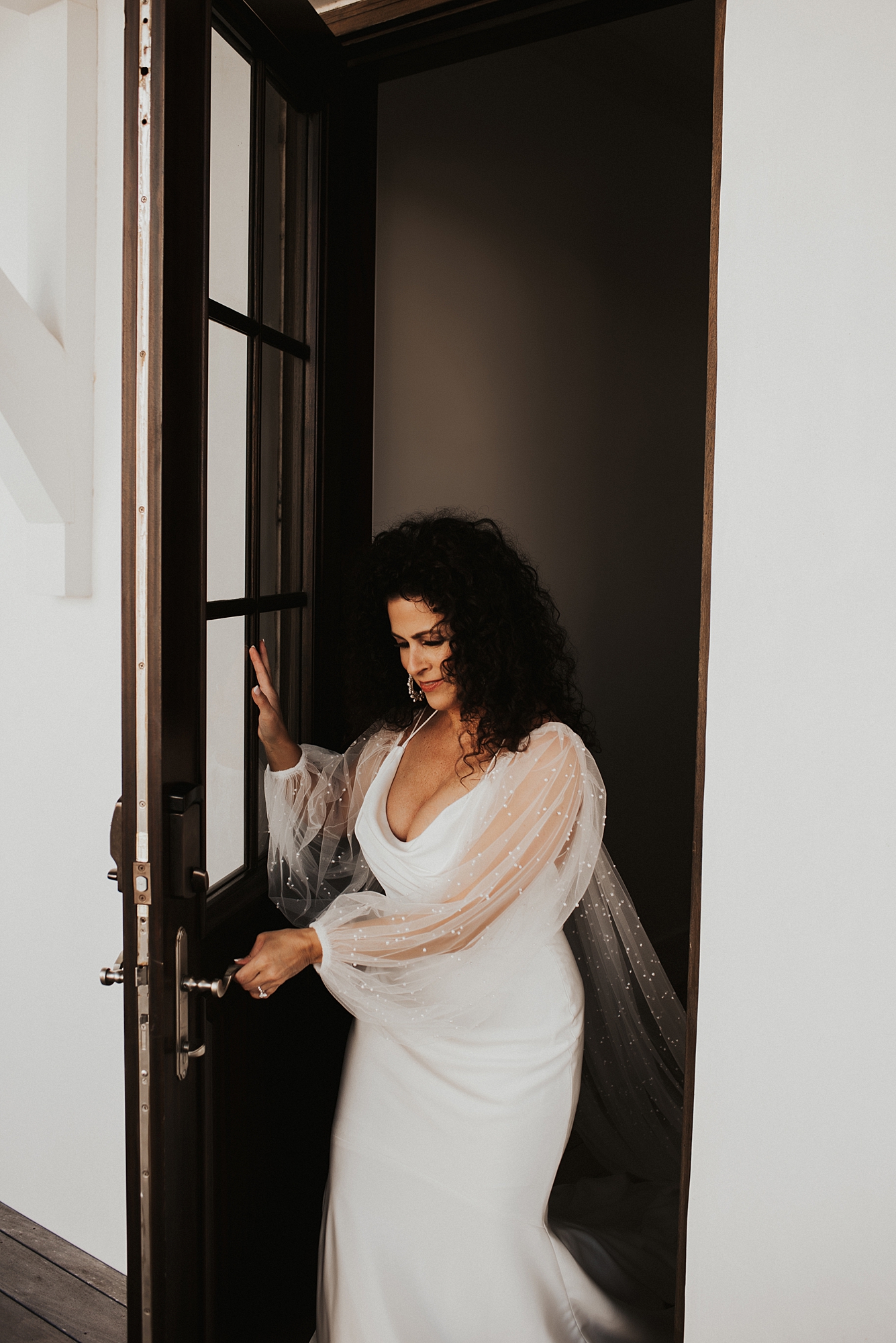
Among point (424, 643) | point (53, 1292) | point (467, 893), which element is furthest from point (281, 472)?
point (53, 1292)

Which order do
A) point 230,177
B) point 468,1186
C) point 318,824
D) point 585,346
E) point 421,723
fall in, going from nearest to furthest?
point 230,177 → point 468,1186 → point 318,824 → point 421,723 → point 585,346

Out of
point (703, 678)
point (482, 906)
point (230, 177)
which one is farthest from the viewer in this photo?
point (482, 906)

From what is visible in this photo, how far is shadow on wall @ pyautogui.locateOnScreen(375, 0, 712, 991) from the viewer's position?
9.28 feet

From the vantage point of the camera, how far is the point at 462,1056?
1.76 m

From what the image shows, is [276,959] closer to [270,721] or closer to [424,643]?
Result: [270,721]

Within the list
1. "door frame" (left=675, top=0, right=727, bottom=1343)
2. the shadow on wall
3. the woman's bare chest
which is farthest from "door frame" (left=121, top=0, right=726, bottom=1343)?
the shadow on wall

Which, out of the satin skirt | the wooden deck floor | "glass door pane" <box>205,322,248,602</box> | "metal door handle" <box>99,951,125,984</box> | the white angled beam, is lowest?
the wooden deck floor

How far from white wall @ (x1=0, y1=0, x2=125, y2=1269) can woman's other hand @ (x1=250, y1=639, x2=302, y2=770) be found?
54cm

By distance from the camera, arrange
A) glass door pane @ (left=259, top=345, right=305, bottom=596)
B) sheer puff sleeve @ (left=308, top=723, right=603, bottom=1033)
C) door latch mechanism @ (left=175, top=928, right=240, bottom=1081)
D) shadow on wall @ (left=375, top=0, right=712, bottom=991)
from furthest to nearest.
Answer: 1. shadow on wall @ (left=375, top=0, right=712, bottom=991)
2. glass door pane @ (left=259, top=345, right=305, bottom=596)
3. sheer puff sleeve @ (left=308, top=723, right=603, bottom=1033)
4. door latch mechanism @ (left=175, top=928, right=240, bottom=1081)

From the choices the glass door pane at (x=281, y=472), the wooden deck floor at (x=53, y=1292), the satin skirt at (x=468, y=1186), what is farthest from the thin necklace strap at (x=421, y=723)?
the wooden deck floor at (x=53, y=1292)

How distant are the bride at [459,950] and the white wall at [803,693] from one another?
40cm

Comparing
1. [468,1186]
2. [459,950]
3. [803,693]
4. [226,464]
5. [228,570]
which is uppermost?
[226,464]

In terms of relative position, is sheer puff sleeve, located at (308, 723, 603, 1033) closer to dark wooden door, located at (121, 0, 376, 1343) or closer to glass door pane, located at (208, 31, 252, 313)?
dark wooden door, located at (121, 0, 376, 1343)

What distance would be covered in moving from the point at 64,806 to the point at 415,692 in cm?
93
